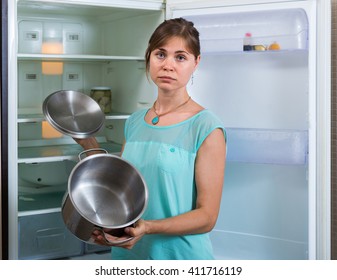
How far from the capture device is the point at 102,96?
2594 millimetres

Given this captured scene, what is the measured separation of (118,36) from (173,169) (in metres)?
1.20

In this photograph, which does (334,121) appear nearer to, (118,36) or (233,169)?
(233,169)

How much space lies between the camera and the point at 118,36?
2668mm

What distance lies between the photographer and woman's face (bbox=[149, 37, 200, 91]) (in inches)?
66.1

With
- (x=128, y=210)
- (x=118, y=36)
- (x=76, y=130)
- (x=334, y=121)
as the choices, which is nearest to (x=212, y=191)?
(x=128, y=210)

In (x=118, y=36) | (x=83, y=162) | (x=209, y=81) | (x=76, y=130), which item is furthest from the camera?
(x=118, y=36)

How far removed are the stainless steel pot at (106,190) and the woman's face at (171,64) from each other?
0.29 metres

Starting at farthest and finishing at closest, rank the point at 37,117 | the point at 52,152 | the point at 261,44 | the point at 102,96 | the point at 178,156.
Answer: the point at 102,96, the point at 52,152, the point at 37,117, the point at 261,44, the point at 178,156

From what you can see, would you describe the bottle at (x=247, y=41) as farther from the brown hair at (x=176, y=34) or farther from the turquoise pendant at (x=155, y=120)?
the turquoise pendant at (x=155, y=120)

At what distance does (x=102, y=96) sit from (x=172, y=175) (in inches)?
40.7

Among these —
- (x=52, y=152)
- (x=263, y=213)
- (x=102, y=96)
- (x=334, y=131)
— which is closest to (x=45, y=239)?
(x=52, y=152)

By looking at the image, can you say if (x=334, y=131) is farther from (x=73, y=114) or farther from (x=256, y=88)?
(x=73, y=114)

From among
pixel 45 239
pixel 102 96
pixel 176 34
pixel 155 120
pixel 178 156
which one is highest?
pixel 176 34

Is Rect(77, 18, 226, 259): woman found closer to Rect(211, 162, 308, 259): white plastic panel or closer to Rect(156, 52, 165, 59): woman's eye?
Rect(156, 52, 165, 59): woman's eye
